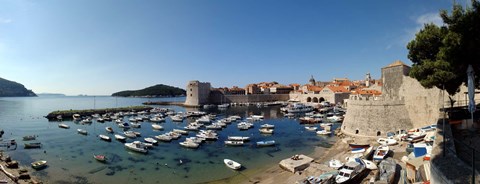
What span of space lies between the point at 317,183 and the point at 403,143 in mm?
11183

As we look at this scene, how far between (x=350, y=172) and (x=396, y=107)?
14.0 metres

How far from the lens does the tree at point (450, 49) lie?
10.2 meters

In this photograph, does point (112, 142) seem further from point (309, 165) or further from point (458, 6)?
point (458, 6)

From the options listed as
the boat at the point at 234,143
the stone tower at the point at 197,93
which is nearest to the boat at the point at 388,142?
the boat at the point at 234,143

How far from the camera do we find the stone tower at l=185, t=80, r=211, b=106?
297 feet

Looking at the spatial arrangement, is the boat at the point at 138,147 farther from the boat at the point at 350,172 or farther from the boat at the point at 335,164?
the boat at the point at 350,172

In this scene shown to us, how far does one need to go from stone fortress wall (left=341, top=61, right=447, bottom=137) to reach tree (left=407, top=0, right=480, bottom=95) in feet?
34.9

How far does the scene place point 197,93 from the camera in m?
90.6

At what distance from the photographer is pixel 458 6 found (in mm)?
10742

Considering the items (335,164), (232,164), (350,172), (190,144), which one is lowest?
(232,164)

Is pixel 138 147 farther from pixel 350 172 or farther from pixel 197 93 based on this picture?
pixel 197 93

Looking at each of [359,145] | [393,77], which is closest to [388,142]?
[359,145]

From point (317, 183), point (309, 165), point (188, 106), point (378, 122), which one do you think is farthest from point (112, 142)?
point (188, 106)

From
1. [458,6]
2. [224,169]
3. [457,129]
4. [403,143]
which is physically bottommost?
[224,169]
